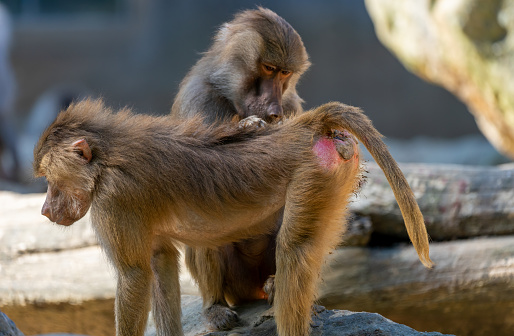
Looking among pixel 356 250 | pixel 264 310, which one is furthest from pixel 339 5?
pixel 264 310

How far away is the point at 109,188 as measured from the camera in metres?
2.45

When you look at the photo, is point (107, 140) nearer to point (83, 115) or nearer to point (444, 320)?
point (83, 115)

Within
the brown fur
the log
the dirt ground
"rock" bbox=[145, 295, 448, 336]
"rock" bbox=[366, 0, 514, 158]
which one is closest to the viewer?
"rock" bbox=[145, 295, 448, 336]

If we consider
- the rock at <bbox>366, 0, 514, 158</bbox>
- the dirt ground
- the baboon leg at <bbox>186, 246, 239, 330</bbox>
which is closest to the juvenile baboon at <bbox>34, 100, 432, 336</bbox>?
the baboon leg at <bbox>186, 246, 239, 330</bbox>

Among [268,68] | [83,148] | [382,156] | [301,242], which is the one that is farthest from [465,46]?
[83,148]

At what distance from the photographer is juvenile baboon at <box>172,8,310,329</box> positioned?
10.1ft

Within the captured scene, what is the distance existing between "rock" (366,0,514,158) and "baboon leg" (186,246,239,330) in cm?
396

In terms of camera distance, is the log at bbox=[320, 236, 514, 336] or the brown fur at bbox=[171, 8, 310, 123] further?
the log at bbox=[320, 236, 514, 336]

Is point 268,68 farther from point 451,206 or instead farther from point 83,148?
point 451,206

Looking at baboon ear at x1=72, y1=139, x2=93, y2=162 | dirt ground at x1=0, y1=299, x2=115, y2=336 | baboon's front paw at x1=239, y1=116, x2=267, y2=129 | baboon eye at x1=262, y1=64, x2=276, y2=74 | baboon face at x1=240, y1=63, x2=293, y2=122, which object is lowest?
dirt ground at x1=0, y1=299, x2=115, y2=336

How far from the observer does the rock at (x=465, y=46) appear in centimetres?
583

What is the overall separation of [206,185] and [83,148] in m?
0.51

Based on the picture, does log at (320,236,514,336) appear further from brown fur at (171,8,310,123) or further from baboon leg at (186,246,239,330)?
brown fur at (171,8,310,123)

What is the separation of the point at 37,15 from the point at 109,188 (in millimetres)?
12962
